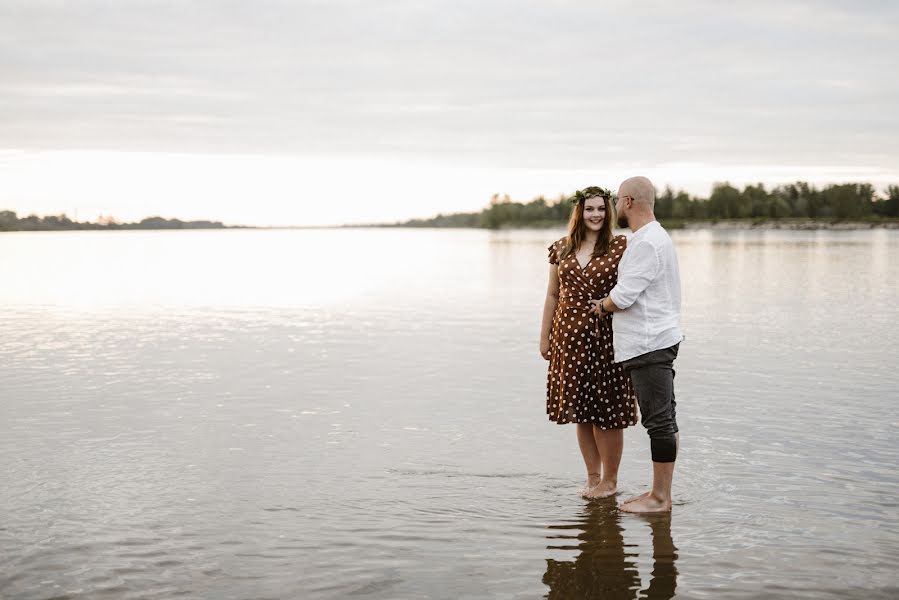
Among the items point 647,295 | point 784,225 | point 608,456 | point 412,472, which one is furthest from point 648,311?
point 784,225

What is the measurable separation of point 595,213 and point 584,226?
14 centimetres

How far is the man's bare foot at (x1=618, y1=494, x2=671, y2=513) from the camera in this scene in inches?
254

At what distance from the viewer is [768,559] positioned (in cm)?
554

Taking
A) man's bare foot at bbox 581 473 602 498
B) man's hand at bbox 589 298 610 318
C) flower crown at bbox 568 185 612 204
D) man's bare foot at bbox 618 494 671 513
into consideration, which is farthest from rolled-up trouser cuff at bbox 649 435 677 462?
flower crown at bbox 568 185 612 204

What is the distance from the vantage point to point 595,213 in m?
6.51

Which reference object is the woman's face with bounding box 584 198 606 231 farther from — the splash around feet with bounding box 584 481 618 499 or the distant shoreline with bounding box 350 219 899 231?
the distant shoreline with bounding box 350 219 899 231

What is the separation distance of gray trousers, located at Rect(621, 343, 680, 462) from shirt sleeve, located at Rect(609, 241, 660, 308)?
1.35 feet

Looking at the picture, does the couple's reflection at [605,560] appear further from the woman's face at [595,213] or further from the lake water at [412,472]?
the woman's face at [595,213]

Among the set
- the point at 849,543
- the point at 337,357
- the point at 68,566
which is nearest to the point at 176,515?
the point at 68,566

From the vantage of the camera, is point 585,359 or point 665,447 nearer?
point 665,447

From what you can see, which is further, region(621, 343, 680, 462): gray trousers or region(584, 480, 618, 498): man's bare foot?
region(584, 480, 618, 498): man's bare foot

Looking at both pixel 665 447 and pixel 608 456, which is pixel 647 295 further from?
pixel 608 456

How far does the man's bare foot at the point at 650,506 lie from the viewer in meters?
6.45

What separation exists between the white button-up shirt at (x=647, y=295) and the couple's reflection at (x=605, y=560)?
3.61ft
